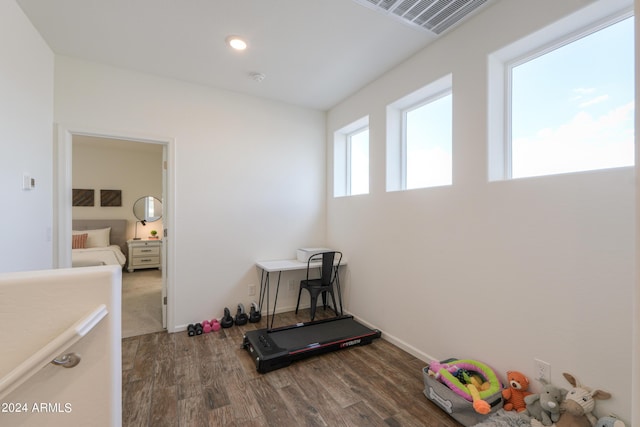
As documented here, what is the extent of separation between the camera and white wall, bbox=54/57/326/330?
2592mm

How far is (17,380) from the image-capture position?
2.63 feet

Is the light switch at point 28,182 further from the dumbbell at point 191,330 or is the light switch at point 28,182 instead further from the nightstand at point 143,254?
the nightstand at point 143,254

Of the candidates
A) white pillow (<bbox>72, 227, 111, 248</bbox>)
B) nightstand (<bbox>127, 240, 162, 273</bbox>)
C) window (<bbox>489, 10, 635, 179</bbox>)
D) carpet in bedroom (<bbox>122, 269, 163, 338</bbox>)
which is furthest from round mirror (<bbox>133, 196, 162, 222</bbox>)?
window (<bbox>489, 10, 635, 179</bbox>)

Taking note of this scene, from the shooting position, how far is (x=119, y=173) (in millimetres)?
5859

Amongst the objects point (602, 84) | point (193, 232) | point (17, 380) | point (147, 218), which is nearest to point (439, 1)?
point (602, 84)

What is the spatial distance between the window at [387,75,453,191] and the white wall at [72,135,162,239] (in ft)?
16.2

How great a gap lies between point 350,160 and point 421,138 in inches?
46.5

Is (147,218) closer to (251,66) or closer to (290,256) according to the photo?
(290,256)

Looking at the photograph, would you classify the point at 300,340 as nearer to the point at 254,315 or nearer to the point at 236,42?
A: the point at 254,315

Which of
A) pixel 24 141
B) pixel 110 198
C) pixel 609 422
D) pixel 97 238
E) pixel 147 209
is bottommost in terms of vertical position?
pixel 609 422

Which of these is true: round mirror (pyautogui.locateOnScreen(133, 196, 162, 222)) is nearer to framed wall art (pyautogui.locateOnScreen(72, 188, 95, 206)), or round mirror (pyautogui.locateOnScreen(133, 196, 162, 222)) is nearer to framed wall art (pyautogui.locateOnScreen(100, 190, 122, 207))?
framed wall art (pyautogui.locateOnScreen(100, 190, 122, 207))

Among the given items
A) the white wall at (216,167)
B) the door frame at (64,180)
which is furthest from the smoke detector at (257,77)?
the door frame at (64,180)

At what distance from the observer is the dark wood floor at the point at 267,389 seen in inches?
65.2

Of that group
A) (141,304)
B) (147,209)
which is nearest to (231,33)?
(141,304)
